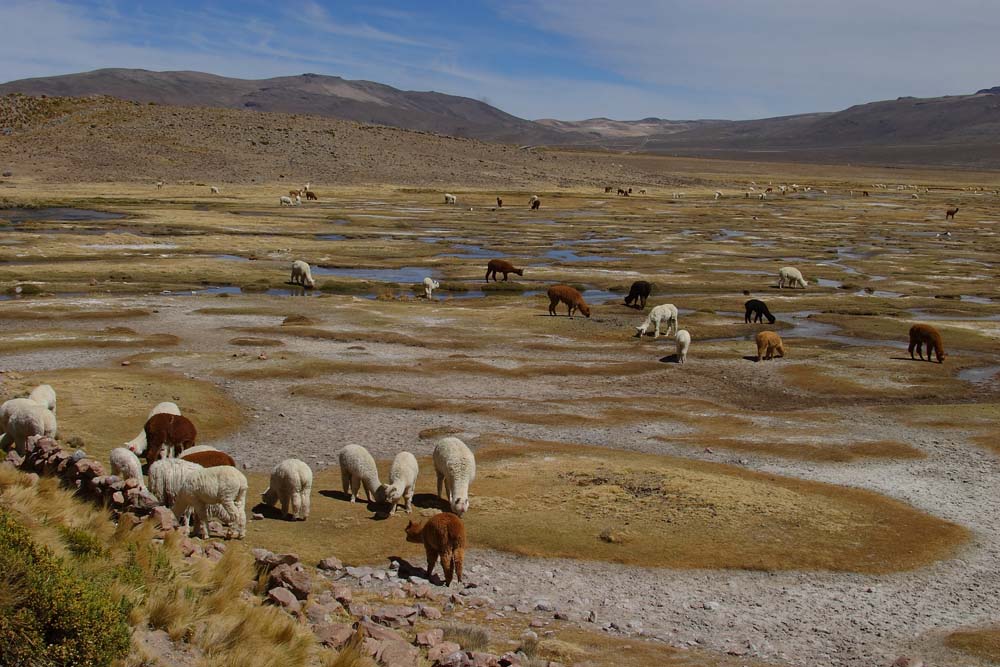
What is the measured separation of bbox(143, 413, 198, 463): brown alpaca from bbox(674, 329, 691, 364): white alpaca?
16.9 meters

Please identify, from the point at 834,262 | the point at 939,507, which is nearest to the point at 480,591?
the point at 939,507

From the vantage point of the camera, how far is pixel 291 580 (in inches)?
408

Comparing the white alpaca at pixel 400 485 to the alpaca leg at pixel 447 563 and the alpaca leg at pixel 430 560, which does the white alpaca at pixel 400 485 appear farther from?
the alpaca leg at pixel 447 563

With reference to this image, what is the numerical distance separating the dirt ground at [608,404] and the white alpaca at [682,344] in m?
0.90

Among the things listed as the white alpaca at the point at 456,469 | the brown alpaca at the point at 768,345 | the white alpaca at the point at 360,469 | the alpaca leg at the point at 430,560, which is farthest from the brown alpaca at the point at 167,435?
the brown alpaca at the point at 768,345

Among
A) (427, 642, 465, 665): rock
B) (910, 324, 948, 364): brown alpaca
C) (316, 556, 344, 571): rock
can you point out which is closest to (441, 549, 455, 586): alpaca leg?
Result: (316, 556, 344, 571): rock

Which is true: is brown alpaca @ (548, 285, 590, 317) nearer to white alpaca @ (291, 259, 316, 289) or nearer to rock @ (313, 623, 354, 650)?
white alpaca @ (291, 259, 316, 289)

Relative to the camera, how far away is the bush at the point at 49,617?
24.0ft

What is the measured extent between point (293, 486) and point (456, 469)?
2.78 m

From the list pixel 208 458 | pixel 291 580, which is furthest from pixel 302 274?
pixel 291 580

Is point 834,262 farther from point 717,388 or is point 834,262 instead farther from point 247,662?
point 247,662

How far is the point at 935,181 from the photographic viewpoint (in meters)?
178

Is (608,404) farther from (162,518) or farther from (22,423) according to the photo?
(162,518)

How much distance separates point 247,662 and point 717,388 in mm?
20930
